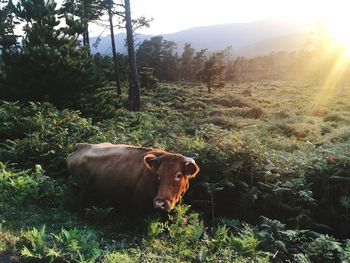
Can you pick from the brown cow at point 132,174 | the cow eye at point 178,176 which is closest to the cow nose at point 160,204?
the brown cow at point 132,174

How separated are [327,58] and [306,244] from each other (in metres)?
93.1

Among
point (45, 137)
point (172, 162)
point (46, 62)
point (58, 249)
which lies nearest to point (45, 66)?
point (46, 62)

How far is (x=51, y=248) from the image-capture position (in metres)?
5.71

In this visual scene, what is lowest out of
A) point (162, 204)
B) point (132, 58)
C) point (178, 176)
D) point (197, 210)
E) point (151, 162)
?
point (197, 210)

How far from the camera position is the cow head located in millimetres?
7242

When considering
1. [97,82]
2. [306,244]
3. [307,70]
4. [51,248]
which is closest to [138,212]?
[51,248]

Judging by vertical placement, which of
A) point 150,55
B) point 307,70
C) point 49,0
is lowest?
point 307,70

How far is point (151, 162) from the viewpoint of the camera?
7.82 metres

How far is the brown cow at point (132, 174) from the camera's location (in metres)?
7.50

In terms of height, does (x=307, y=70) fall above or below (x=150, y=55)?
below

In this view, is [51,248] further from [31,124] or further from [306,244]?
[31,124]

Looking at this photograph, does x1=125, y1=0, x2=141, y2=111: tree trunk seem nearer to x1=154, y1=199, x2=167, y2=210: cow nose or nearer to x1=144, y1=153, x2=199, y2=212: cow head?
x1=144, y1=153, x2=199, y2=212: cow head

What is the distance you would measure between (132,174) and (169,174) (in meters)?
1.27

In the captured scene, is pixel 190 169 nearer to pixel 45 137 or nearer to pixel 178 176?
pixel 178 176
